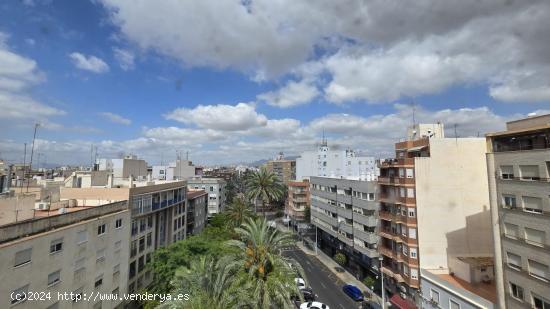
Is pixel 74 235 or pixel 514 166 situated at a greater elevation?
pixel 514 166

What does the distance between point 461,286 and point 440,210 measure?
9.70m

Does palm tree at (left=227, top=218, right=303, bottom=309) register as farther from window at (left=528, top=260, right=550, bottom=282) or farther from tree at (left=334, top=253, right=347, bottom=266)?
tree at (left=334, top=253, right=347, bottom=266)

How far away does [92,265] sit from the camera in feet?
89.7

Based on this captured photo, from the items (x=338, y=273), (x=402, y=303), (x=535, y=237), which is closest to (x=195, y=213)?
(x=338, y=273)

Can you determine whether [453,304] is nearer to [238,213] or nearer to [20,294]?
[20,294]

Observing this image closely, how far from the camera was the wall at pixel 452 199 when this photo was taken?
35.8m

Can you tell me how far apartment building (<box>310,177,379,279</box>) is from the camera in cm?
4684

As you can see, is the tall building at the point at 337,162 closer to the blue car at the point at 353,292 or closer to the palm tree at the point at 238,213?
the palm tree at the point at 238,213

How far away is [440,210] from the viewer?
36.2 m

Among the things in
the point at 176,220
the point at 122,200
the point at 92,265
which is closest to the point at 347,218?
the point at 176,220

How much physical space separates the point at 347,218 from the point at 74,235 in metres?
41.9

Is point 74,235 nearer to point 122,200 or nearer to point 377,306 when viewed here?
point 122,200

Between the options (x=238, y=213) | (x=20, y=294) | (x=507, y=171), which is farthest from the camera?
(x=238, y=213)

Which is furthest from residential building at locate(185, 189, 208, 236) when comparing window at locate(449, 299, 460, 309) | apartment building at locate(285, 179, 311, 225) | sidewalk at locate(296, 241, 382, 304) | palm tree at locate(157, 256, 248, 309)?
window at locate(449, 299, 460, 309)
